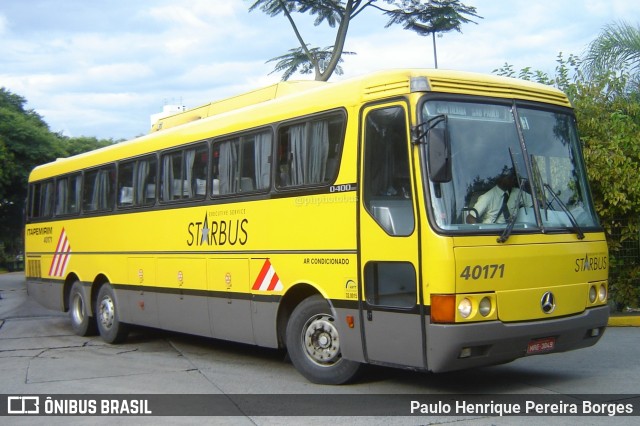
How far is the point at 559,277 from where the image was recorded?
777 cm

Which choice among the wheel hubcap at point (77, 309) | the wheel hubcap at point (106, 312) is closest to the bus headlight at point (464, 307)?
the wheel hubcap at point (106, 312)

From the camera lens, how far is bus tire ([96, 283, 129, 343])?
1313 centimetres

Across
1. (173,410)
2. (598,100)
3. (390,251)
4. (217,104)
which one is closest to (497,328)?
(390,251)

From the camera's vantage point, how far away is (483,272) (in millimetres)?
7184

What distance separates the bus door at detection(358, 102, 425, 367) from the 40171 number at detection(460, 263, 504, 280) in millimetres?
459

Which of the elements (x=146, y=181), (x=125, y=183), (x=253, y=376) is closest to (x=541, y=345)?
(x=253, y=376)

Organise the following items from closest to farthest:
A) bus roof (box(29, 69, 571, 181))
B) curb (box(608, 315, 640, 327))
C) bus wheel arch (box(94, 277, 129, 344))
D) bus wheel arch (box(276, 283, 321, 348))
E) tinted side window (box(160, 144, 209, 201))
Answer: bus roof (box(29, 69, 571, 181))
bus wheel arch (box(276, 283, 321, 348))
tinted side window (box(160, 144, 209, 201))
bus wheel arch (box(94, 277, 129, 344))
curb (box(608, 315, 640, 327))

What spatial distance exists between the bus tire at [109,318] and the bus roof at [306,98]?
225cm

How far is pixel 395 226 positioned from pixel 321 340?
1.76 metres

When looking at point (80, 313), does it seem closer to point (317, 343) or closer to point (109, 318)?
point (109, 318)

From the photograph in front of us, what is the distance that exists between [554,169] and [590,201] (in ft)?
2.18

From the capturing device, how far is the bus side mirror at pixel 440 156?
23.3 feet

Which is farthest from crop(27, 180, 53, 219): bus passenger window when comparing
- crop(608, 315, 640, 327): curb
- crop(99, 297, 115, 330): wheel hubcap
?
crop(608, 315, 640, 327): curb

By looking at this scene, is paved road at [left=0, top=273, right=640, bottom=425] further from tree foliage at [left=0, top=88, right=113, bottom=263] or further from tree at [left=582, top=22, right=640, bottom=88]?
tree foliage at [left=0, top=88, right=113, bottom=263]
